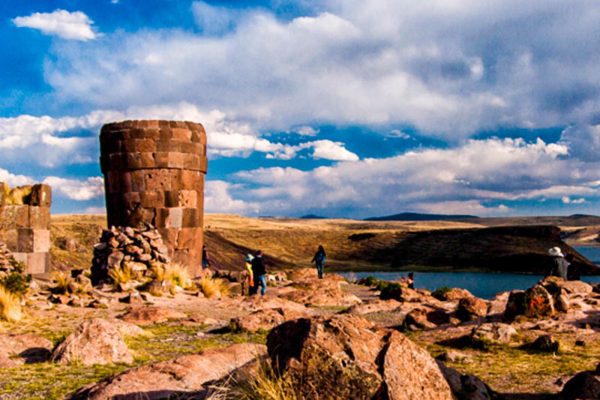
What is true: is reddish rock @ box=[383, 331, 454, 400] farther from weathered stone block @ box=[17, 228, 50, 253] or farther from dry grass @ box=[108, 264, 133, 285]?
weathered stone block @ box=[17, 228, 50, 253]

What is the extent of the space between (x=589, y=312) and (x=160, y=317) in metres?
9.04

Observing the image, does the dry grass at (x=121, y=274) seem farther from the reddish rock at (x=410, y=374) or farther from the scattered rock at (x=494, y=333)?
the reddish rock at (x=410, y=374)

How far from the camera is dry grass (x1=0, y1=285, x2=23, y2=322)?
13.0 meters

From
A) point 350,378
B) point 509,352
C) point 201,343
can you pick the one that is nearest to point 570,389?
point 350,378

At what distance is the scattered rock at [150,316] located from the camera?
516 inches

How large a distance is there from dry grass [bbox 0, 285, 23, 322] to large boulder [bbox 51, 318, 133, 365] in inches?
194

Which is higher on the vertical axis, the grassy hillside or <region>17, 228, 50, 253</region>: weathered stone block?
<region>17, 228, 50, 253</region>: weathered stone block

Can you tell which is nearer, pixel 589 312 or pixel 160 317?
pixel 589 312

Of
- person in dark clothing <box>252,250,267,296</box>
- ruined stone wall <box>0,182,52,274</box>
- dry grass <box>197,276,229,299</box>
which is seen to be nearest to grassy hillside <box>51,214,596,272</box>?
ruined stone wall <box>0,182,52,274</box>

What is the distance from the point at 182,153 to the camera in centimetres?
2042

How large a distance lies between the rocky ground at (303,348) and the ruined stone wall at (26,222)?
288 cm

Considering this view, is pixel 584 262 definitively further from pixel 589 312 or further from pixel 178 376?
pixel 178 376

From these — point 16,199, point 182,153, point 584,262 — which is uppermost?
point 182,153

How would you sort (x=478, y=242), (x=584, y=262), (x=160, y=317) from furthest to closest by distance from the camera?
(x=478, y=242) → (x=584, y=262) → (x=160, y=317)
